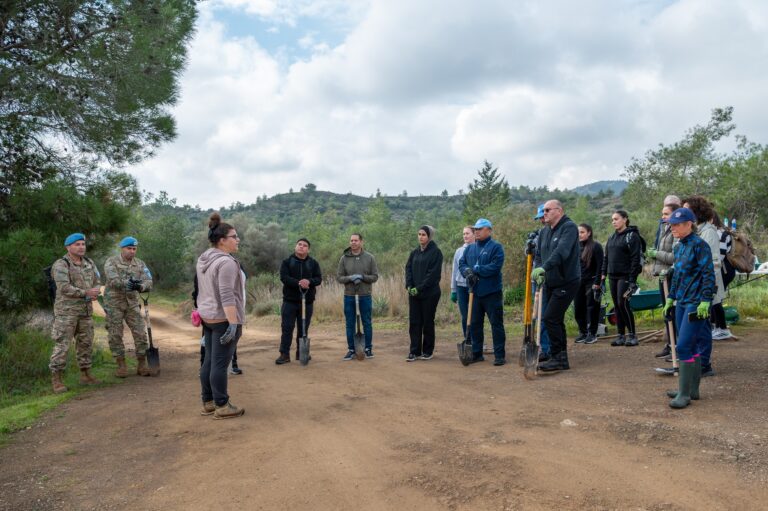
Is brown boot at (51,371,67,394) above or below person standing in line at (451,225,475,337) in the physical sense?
below

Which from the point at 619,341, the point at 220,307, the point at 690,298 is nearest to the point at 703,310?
the point at 690,298

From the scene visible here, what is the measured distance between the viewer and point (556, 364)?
7.11 meters

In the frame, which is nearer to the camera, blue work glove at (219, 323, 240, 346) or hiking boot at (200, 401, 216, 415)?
blue work glove at (219, 323, 240, 346)

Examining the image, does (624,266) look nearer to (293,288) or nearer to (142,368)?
(293,288)

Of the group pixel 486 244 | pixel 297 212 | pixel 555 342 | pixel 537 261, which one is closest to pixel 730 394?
pixel 555 342

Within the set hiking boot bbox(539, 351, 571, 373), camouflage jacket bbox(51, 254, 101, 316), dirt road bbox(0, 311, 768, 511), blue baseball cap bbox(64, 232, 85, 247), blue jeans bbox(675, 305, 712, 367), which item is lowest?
dirt road bbox(0, 311, 768, 511)

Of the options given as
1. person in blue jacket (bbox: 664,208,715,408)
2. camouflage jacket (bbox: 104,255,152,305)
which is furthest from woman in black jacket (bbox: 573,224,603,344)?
camouflage jacket (bbox: 104,255,152,305)

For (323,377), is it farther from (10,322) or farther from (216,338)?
(10,322)

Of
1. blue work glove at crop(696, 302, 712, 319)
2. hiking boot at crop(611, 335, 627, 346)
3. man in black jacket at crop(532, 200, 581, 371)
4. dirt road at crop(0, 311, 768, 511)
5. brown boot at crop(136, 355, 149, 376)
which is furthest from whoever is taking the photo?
hiking boot at crop(611, 335, 627, 346)

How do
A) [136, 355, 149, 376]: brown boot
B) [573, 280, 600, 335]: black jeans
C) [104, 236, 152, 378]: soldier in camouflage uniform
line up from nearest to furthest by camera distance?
[104, 236, 152, 378]: soldier in camouflage uniform
[136, 355, 149, 376]: brown boot
[573, 280, 600, 335]: black jeans

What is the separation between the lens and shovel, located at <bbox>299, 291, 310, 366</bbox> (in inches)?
339

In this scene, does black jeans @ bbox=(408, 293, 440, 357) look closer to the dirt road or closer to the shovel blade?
the dirt road

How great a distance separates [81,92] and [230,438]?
586cm

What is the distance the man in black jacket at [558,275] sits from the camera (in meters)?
6.95
